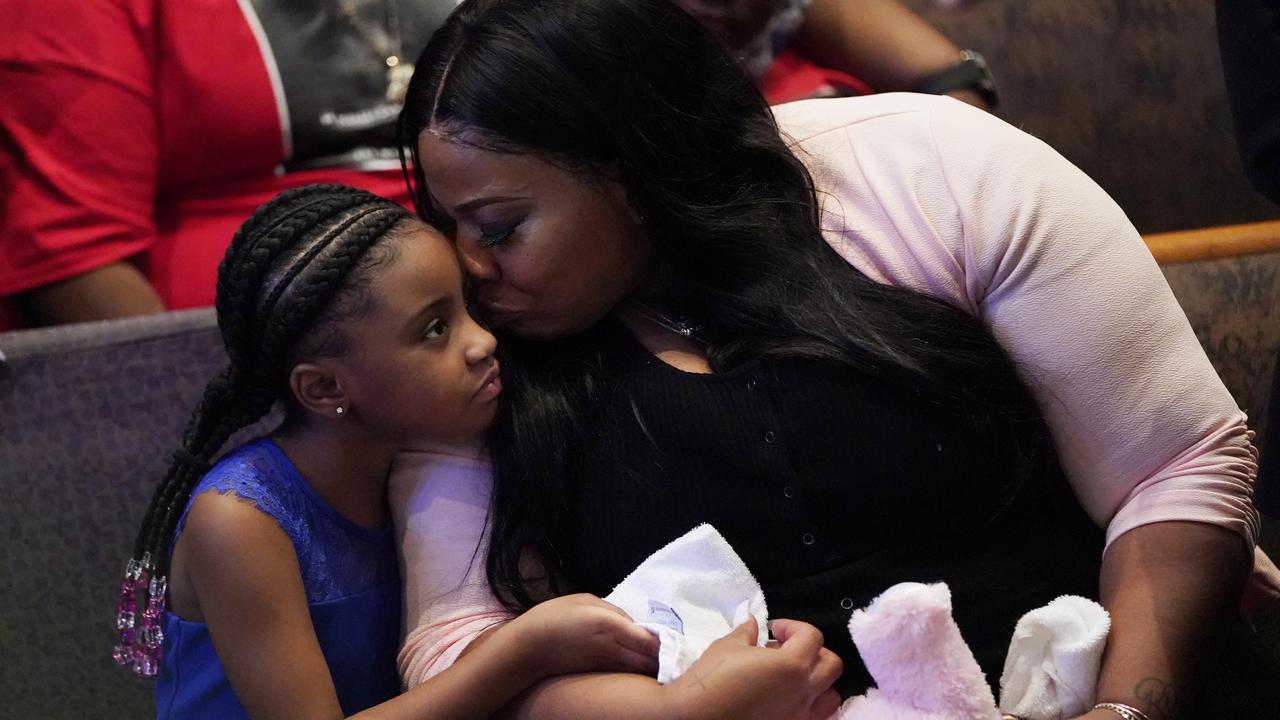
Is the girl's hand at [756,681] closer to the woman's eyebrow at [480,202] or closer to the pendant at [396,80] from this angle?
the woman's eyebrow at [480,202]

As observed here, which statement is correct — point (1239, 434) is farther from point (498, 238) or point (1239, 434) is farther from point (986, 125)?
point (498, 238)

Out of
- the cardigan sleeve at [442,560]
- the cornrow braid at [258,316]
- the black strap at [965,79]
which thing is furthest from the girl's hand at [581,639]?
the black strap at [965,79]

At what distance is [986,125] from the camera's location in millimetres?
1152

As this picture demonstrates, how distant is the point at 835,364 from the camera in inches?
43.6

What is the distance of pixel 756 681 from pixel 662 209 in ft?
1.51

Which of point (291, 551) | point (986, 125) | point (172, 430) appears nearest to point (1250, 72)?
point (986, 125)

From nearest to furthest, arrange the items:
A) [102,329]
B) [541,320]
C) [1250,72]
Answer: [1250,72], [541,320], [102,329]

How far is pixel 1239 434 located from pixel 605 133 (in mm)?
636

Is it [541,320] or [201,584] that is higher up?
[541,320]

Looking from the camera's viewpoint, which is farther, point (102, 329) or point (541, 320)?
point (102, 329)

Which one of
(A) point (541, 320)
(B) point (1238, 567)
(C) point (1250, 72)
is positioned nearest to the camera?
(C) point (1250, 72)

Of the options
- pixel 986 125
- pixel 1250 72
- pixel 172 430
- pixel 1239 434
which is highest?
pixel 1250 72

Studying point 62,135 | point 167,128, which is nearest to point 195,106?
point 167,128

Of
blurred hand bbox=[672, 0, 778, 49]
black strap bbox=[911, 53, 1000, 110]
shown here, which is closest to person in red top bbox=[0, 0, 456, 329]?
blurred hand bbox=[672, 0, 778, 49]
